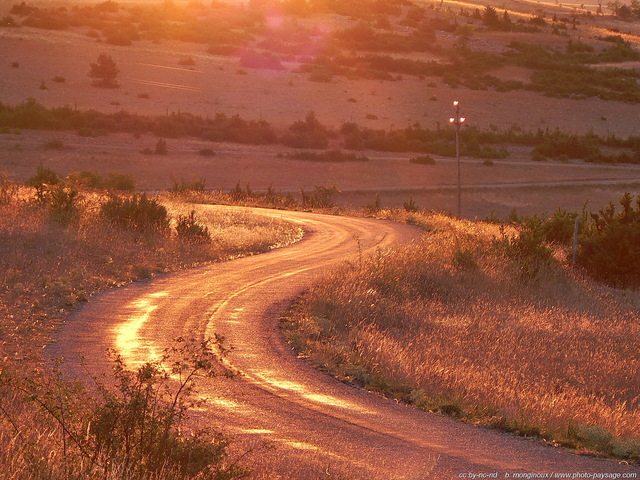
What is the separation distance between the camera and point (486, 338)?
17.7 metres

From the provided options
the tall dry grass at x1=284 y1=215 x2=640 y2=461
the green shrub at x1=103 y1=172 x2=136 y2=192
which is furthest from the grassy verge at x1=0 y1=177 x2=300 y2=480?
the green shrub at x1=103 y1=172 x2=136 y2=192

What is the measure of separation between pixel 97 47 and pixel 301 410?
94.7m

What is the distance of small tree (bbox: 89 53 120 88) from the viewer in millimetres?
81769

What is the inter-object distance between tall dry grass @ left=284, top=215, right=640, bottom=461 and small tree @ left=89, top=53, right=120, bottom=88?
197 ft

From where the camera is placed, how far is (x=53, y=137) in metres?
60.7

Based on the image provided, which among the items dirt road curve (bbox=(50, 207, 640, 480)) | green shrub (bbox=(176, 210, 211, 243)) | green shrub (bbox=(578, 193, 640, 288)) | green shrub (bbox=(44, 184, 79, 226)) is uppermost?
green shrub (bbox=(44, 184, 79, 226))

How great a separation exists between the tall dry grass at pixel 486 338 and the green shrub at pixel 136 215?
A: 7167mm

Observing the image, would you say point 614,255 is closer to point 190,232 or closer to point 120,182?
point 190,232

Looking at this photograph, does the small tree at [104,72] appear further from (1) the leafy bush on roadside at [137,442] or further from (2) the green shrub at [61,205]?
(1) the leafy bush on roadside at [137,442]

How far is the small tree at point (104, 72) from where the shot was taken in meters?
81.8

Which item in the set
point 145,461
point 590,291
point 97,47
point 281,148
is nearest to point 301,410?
point 145,461

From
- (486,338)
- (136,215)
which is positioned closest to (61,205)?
(136,215)

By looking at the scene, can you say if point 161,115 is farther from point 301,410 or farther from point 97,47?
point 301,410

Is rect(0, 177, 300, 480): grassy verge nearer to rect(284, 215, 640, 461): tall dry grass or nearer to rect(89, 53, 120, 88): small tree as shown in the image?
rect(284, 215, 640, 461): tall dry grass
